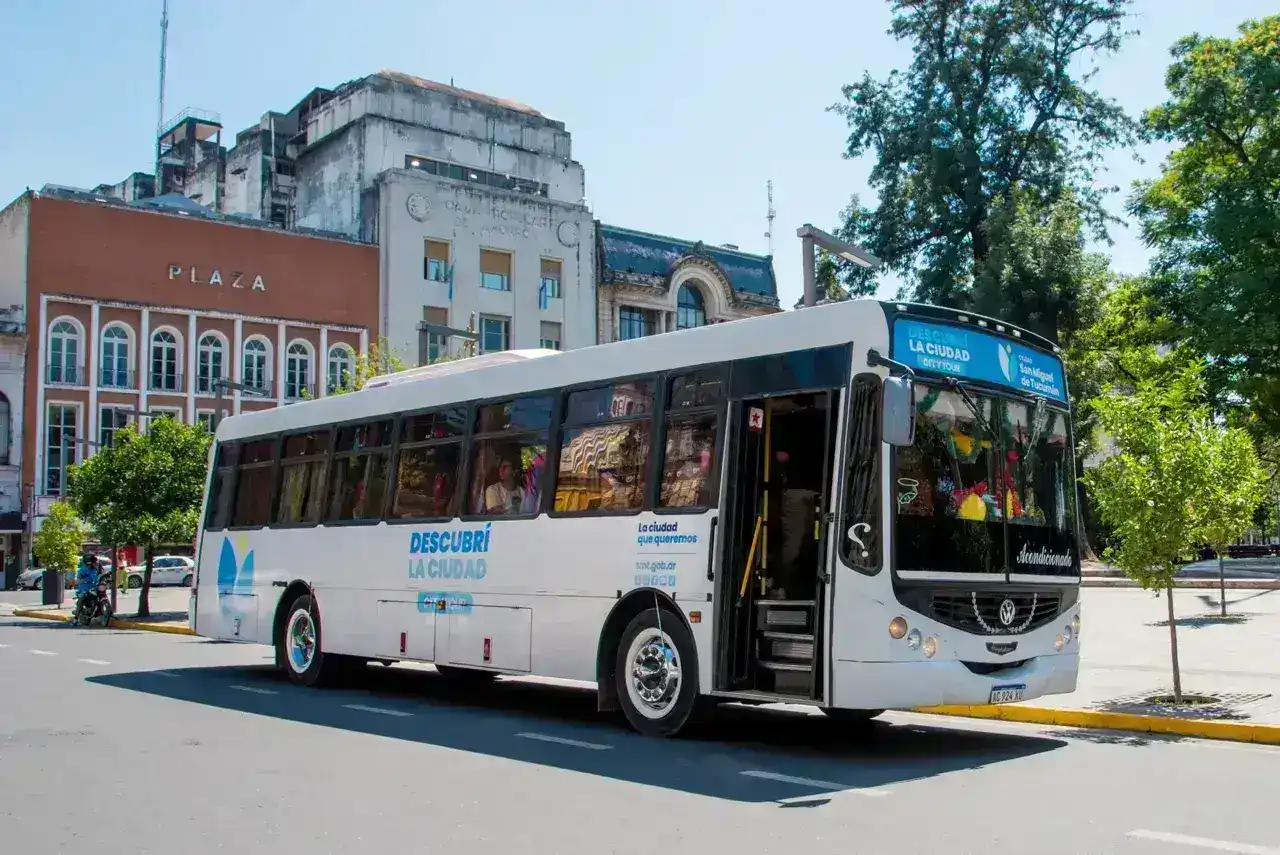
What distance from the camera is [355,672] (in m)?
16.5

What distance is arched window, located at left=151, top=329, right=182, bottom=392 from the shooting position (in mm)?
62000

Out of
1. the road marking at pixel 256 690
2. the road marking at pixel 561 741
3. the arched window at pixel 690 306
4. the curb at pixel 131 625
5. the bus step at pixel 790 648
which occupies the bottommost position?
the curb at pixel 131 625

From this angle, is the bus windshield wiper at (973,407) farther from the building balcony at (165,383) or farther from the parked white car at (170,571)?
the building balcony at (165,383)

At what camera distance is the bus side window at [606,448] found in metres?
11.6

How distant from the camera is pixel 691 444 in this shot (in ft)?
36.3

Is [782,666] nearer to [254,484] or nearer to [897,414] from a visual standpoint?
[897,414]

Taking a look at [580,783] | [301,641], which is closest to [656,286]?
[301,641]

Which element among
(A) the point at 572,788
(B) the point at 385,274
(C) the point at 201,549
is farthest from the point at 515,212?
(A) the point at 572,788

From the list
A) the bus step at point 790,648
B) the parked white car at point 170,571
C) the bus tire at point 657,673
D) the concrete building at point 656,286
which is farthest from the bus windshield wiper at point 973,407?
the concrete building at point 656,286

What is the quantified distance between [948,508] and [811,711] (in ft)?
14.7

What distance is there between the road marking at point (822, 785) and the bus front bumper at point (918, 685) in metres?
0.74

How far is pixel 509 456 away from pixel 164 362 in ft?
176

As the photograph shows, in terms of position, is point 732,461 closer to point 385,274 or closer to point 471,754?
point 471,754

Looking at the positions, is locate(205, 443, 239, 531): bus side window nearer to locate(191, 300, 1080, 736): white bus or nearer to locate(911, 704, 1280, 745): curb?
locate(191, 300, 1080, 736): white bus
